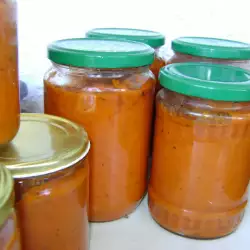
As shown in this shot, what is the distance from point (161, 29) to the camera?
3.02 ft

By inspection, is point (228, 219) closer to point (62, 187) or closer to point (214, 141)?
point (214, 141)

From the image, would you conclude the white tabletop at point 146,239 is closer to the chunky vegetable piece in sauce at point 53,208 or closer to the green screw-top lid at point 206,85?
the chunky vegetable piece in sauce at point 53,208

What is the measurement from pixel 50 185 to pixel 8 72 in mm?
146

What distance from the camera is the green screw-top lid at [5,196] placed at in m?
0.35

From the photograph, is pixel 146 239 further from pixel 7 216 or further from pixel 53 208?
pixel 7 216

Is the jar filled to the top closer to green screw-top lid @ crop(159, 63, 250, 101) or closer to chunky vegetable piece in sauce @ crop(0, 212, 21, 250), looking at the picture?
green screw-top lid @ crop(159, 63, 250, 101)

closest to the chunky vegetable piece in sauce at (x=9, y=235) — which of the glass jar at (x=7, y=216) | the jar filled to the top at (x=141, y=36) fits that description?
the glass jar at (x=7, y=216)

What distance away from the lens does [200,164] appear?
622mm

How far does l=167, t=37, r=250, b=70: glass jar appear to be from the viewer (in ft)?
2.37

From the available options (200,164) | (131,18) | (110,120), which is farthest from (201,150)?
(131,18)

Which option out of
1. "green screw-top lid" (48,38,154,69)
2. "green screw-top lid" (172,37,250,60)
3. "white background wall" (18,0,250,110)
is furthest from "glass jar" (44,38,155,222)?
"white background wall" (18,0,250,110)

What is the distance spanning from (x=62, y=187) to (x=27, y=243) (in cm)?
8

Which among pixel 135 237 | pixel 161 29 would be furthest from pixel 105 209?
pixel 161 29

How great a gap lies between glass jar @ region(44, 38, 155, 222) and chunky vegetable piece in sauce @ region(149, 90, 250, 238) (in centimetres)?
4
